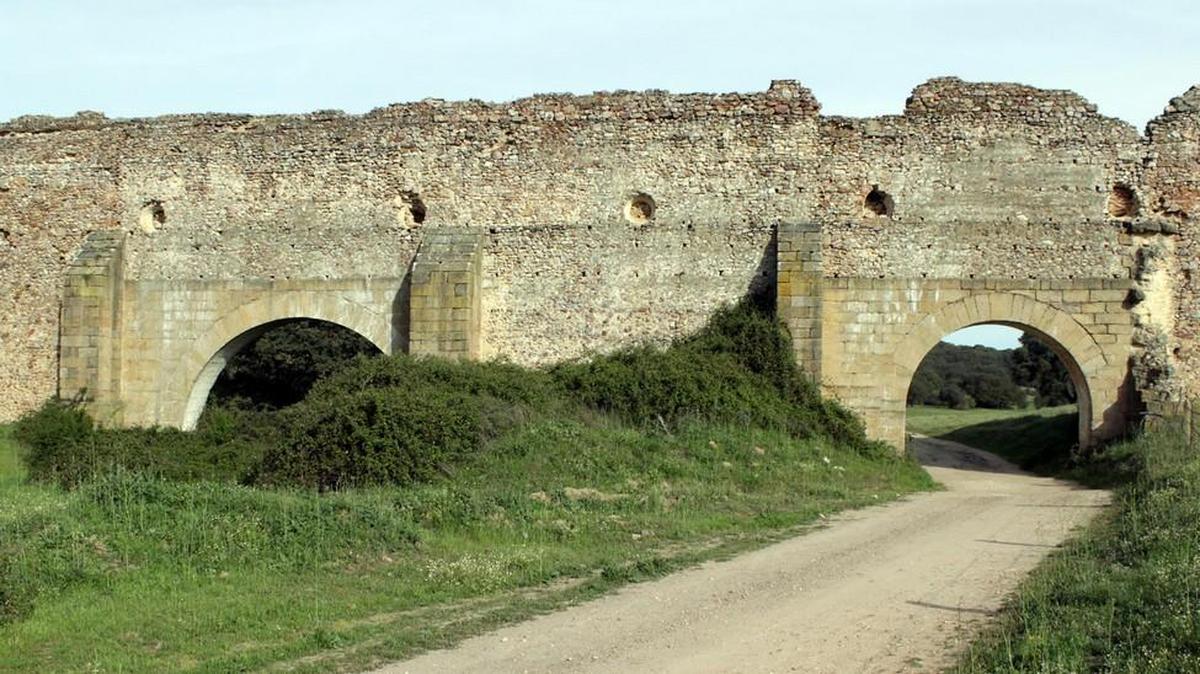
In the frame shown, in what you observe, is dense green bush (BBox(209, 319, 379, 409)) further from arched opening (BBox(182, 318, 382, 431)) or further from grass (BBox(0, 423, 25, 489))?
grass (BBox(0, 423, 25, 489))

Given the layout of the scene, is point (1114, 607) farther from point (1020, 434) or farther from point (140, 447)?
point (1020, 434)

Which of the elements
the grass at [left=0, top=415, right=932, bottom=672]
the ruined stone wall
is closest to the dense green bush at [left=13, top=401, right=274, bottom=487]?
the grass at [left=0, top=415, right=932, bottom=672]

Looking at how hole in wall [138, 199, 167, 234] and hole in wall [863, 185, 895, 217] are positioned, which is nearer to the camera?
hole in wall [863, 185, 895, 217]

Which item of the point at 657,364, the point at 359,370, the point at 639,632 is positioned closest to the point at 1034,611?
the point at 639,632

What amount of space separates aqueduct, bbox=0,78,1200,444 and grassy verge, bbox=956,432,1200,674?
6450 millimetres

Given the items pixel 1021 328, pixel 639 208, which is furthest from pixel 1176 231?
pixel 639 208

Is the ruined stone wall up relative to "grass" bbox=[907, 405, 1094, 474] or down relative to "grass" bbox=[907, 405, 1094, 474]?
up

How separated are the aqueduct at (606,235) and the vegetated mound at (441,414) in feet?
2.03

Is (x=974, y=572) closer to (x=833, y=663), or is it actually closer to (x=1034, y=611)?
(x=1034, y=611)

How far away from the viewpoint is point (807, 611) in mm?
7262

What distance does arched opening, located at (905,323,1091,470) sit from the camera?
17891 mm

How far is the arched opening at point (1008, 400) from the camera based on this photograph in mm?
17891

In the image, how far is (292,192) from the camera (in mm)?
18094

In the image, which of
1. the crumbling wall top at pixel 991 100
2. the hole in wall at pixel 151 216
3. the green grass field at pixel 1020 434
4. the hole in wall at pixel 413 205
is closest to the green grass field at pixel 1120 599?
the green grass field at pixel 1020 434
